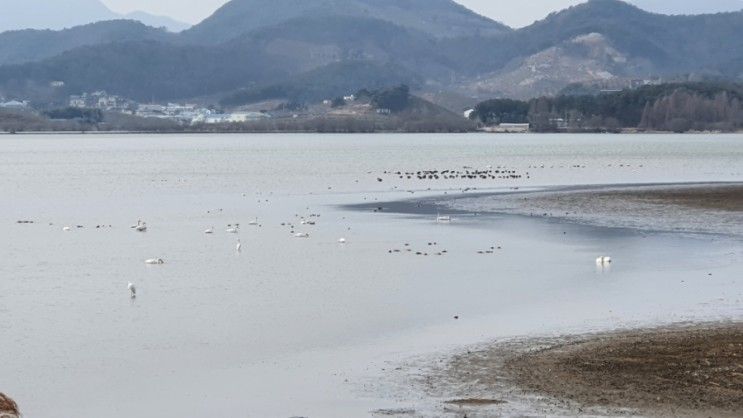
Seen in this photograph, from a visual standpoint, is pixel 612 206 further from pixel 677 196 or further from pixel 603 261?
pixel 603 261

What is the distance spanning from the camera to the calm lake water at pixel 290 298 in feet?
61.2

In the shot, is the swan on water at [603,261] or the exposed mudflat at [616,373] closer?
the exposed mudflat at [616,373]

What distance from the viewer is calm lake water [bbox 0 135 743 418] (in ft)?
61.2

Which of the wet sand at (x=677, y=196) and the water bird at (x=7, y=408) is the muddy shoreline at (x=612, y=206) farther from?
the water bird at (x=7, y=408)

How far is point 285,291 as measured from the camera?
92.5ft

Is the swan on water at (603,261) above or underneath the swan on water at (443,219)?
above

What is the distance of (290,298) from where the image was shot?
27.1 metres

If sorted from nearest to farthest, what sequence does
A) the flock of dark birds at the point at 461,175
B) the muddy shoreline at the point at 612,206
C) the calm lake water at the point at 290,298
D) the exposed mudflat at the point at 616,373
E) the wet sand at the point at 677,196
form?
1. the exposed mudflat at the point at 616,373
2. the calm lake water at the point at 290,298
3. the muddy shoreline at the point at 612,206
4. the wet sand at the point at 677,196
5. the flock of dark birds at the point at 461,175

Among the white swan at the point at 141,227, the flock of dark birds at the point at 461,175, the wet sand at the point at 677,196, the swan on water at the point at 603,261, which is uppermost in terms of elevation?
the swan on water at the point at 603,261

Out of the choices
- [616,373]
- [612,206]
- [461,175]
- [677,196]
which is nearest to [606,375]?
[616,373]

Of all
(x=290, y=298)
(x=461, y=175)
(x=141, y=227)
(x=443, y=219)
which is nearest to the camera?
(x=290, y=298)

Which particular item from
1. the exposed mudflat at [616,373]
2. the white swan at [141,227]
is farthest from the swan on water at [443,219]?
the exposed mudflat at [616,373]

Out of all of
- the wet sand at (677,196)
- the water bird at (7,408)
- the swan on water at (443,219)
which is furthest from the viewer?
the wet sand at (677,196)

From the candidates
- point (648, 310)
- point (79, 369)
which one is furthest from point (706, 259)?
point (79, 369)
